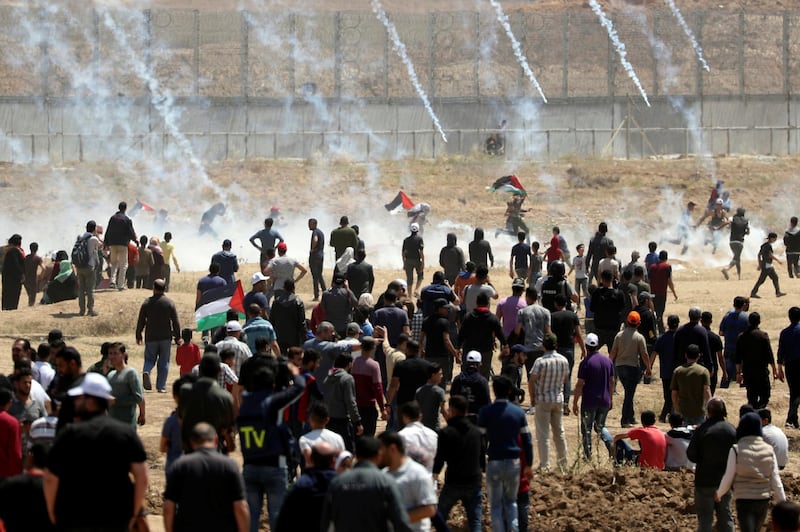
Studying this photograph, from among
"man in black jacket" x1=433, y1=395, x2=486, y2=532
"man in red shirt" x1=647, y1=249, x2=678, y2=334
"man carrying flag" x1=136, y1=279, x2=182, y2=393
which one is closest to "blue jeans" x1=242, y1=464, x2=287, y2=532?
"man in black jacket" x1=433, y1=395, x2=486, y2=532

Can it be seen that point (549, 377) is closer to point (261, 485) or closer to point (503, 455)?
point (503, 455)

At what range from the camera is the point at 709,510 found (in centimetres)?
1112

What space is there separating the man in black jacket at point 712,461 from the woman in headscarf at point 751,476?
0.22 m

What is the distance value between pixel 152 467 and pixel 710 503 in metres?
5.46

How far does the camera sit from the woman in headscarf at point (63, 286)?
923 inches

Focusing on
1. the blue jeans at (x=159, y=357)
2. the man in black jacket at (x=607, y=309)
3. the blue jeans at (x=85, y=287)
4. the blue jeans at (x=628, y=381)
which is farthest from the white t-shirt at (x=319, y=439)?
the blue jeans at (x=85, y=287)

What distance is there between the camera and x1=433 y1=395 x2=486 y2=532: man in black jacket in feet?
33.5

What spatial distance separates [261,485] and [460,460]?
137 centimetres

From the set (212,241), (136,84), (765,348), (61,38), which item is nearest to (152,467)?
(765,348)

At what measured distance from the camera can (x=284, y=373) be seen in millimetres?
11094

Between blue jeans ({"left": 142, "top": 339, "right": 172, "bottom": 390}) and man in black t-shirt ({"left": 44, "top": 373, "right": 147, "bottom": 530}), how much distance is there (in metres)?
9.12

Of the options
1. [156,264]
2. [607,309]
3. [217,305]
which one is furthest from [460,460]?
[156,264]

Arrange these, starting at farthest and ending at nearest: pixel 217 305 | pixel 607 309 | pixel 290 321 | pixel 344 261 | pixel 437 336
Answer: pixel 344 261 → pixel 217 305 → pixel 607 309 → pixel 290 321 → pixel 437 336

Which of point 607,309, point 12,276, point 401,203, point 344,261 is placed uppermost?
point 401,203
